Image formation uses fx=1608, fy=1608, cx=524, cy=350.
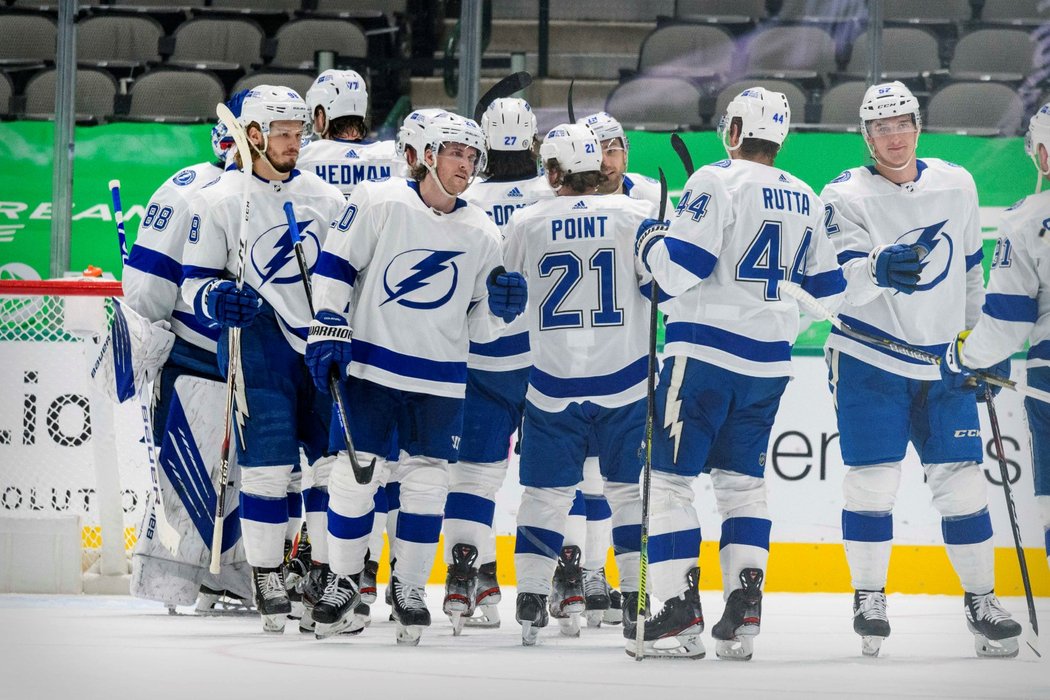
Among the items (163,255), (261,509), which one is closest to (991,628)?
(261,509)

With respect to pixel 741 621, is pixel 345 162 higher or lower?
higher

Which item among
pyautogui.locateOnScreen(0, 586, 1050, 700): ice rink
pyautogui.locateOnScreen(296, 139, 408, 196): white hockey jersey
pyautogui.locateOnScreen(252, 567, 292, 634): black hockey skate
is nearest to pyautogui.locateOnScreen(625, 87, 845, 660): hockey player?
pyautogui.locateOnScreen(0, 586, 1050, 700): ice rink

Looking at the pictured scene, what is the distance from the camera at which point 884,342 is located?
13.5 ft

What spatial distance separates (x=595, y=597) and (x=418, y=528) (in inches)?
38.3

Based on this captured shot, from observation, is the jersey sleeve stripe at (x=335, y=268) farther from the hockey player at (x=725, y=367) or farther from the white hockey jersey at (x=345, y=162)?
the white hockey jersey at (x=345, y=162)

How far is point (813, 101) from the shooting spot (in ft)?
21.0

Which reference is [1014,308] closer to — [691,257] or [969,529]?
[969,529]

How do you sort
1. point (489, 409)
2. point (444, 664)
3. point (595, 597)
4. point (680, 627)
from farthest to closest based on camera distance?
point (595, 597) < point (489, 409) < point (680, 627) < point (444, 664)

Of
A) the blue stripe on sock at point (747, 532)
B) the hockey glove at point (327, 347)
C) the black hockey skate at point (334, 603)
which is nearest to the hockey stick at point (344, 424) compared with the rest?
the hockey glove at point (327, 347)

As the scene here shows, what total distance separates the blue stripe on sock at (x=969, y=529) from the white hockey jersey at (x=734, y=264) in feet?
2.06

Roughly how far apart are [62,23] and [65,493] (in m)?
1.97

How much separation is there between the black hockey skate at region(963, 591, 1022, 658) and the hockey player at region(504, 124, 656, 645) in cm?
90

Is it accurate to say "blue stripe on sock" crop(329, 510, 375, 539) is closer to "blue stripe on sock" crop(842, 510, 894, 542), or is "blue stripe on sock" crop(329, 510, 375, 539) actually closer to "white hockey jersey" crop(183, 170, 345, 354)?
"white hockey jersey" crop(183, 170, 345, 354)

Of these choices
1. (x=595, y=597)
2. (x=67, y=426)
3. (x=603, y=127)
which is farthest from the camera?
(x=67, y=426)
